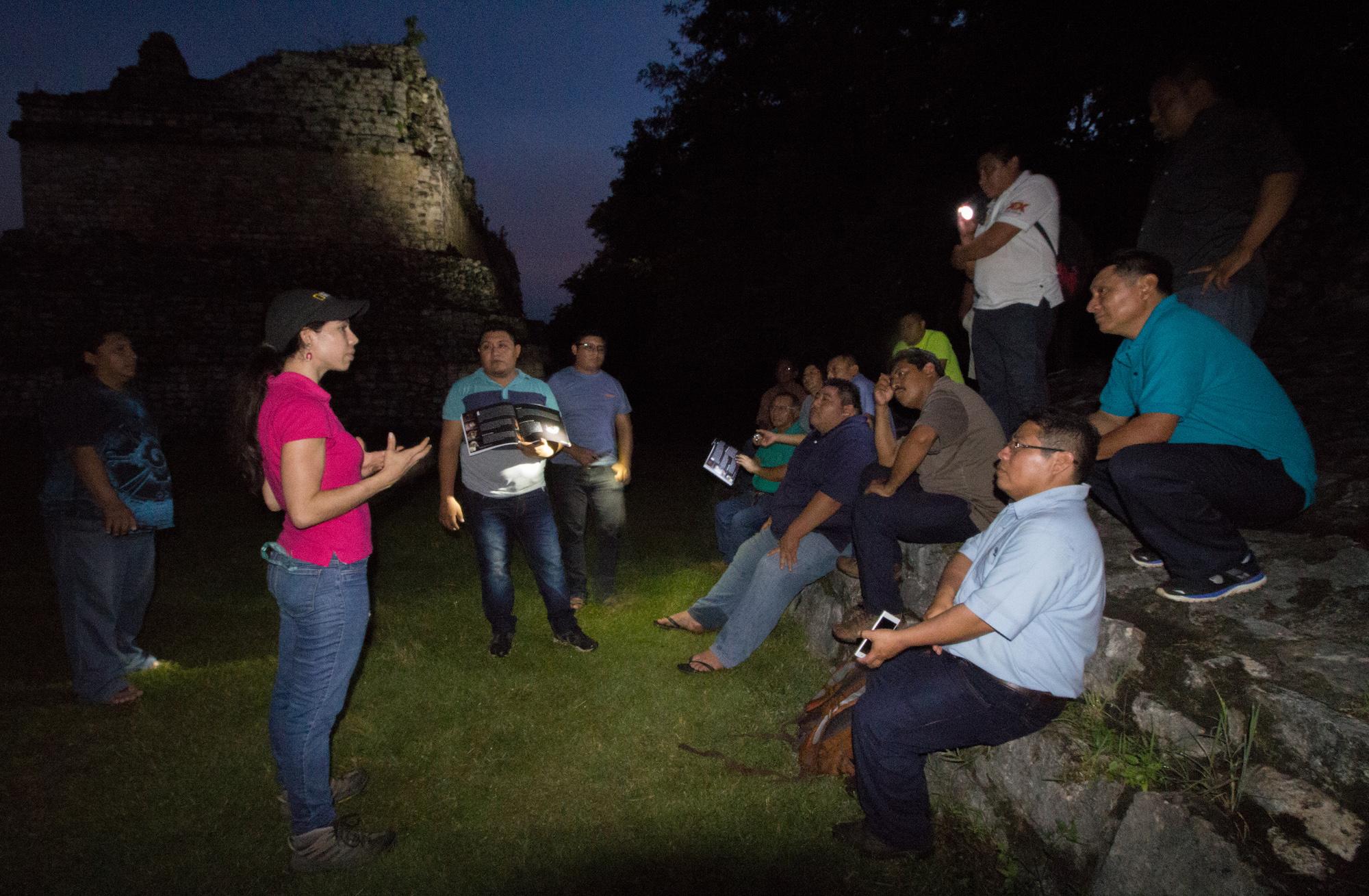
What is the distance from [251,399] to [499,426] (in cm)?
175

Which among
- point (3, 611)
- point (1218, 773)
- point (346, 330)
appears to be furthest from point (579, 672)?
point (3, 611)

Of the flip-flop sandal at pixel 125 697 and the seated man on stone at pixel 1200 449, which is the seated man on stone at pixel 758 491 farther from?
the flip-flop sandal at pixel 125 697

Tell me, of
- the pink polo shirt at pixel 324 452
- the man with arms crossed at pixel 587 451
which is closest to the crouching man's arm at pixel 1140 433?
the pink polo shirt at pixel 324 452

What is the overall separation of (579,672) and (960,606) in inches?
113

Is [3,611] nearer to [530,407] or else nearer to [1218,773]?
[530,407]

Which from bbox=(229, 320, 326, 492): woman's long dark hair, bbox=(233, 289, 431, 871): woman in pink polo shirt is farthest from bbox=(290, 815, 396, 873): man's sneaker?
bbox=(229, 320, 326, 492): woman's long dark hair

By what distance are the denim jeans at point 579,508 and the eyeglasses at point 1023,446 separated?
357cm

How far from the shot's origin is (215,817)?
3131mm

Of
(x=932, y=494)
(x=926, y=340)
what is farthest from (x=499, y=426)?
(x=926, y=340)

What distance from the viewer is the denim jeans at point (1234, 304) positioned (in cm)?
340

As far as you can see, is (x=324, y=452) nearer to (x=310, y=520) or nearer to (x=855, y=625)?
(x=310, y=520)

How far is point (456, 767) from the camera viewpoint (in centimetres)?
355

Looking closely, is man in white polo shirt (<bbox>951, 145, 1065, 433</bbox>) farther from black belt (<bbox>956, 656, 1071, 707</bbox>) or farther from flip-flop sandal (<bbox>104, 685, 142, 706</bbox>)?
flip-flop sandal (<bbox>104, 685, 142, 706</bbox>)

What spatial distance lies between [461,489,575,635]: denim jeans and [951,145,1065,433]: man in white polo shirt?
3.29 meters
